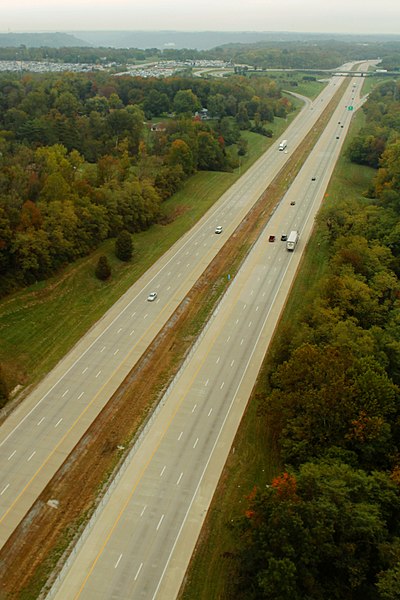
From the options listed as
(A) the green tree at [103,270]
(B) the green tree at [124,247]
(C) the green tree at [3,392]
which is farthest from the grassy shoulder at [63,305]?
(C) the green tree at [3,392]

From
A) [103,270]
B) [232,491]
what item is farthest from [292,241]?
[232,491]

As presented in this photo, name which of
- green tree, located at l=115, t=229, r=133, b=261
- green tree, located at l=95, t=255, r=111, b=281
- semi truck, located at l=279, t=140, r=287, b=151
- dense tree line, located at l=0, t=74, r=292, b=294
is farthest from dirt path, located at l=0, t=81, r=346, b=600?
semi truck, located at l=279, t=140, r=287, b=151

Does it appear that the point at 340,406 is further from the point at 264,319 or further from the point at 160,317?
the point at 160,317

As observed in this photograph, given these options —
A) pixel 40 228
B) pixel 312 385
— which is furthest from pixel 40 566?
pixel 40 228

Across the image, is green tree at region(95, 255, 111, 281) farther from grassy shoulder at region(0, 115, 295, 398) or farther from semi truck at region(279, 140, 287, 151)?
semi truck at region(279, 140, 287, 151)

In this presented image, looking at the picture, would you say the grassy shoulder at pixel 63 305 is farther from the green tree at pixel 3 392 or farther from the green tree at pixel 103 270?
the green tree at pixel 3 392

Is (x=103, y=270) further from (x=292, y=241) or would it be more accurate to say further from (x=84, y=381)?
(x=292, y=241)
